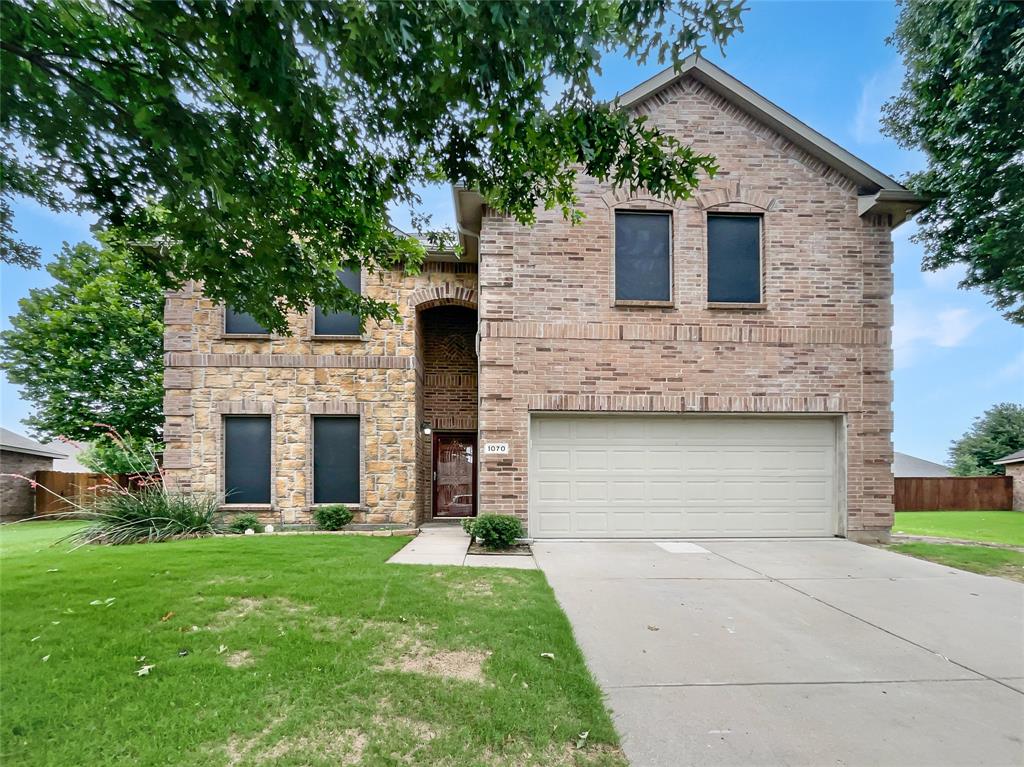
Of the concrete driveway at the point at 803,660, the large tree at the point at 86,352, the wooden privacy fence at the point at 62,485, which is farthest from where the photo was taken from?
the wooden privacy fence at the point at 62,485

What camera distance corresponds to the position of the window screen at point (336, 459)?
993 centimetres

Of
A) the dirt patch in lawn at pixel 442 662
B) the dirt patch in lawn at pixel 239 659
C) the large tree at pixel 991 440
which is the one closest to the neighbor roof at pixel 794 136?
the dirt patch in lawn at pixel 442 662

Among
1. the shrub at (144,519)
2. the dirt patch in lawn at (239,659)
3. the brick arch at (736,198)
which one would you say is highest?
the brick arch at (736,198)

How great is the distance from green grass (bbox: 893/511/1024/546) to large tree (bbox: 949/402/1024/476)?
793cm

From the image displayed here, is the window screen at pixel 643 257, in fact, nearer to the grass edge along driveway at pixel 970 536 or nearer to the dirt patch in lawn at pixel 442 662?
the grass edge along driveway at pixel 970 536

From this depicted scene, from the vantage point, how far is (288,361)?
994 centimetres

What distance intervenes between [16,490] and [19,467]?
220cm

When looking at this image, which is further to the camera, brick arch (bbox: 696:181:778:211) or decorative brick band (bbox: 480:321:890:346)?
brick arch (bbox: 696:181:778:211)

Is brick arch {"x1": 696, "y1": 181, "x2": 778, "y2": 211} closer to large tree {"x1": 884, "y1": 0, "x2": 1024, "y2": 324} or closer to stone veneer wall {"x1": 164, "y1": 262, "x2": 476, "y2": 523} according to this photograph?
large tree {"x1": 884, "y1": 0, "x2": 1024, "y2": 324}

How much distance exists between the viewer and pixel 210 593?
466cm

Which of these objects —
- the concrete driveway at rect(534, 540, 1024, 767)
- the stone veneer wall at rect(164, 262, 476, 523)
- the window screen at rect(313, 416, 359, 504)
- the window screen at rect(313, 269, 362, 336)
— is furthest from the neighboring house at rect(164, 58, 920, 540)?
the window screen at rect(313, 416, 359, 504)

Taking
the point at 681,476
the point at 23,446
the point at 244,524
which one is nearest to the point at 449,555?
the point at 681,476

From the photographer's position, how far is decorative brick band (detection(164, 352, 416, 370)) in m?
9.79

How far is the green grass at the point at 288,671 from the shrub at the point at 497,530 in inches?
71.0
